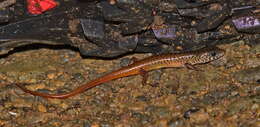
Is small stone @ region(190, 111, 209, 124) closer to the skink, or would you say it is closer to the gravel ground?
the gravel ground

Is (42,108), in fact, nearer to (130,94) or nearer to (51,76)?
(51,76)

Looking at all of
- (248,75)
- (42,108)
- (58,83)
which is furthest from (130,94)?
(248,75)

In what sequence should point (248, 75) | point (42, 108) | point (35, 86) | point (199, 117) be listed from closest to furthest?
1. point (199, 117)
2. point (42, 108)
3. point (248, 75)
4. point (35, 86)

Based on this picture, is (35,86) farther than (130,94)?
Yes

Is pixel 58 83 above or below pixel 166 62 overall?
below

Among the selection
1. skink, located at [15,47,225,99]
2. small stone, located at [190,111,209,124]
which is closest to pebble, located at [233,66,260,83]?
skink, located at [15,47,225,99]

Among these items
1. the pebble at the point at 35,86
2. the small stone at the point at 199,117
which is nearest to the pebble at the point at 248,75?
the small stone at the point at 199,117

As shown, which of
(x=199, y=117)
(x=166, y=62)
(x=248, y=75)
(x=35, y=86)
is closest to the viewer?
(x=199, y=117)

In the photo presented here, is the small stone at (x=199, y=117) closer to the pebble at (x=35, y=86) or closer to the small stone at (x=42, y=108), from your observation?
the small stone at (x=42, y=108)

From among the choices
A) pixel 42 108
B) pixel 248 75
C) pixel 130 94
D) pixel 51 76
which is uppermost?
pixel 248 75
